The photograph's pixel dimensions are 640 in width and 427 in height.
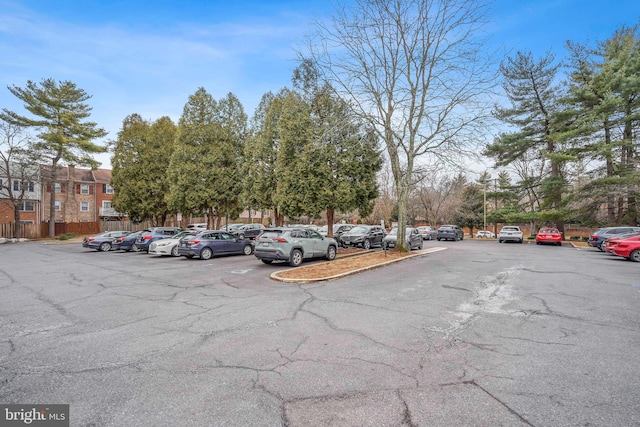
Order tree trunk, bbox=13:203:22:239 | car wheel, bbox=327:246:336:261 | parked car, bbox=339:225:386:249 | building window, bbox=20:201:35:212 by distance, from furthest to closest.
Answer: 1. building window, bbox=20:201:35:212
2. tree trunk, bbox=13:203:22:239
3. parked car, bbox=339:225:386:249
4. car wheel, bbox=327:246:336:261

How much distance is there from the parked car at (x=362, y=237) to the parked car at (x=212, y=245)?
6.37 m

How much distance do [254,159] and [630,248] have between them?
858 inches

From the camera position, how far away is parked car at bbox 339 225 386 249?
72.6ft

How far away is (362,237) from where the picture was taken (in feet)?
72.4

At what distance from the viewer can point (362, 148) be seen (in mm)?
20547

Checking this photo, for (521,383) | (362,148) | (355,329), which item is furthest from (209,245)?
(521,383)

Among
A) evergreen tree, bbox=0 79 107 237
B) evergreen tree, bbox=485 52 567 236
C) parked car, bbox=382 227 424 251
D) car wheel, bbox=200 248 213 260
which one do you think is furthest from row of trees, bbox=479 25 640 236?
evergreen tree, bbox=0 79 107 237

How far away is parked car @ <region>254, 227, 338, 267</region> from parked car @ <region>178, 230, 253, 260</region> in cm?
388

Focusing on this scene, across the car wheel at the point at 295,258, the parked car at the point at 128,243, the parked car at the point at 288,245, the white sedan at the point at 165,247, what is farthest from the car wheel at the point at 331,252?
the parked car at the point at 128,243

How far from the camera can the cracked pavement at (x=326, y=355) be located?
3.29m

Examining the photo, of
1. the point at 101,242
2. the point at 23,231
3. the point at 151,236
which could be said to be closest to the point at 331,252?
the point at 151,236

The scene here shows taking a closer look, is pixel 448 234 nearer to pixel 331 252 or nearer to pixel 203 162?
pixel 331 252

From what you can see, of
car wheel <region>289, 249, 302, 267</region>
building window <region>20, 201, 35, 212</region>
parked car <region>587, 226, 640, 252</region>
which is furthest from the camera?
building window <region>20, 201, 35, 212</region>

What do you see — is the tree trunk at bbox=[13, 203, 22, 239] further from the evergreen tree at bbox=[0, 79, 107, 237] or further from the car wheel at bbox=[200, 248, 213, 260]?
the car wheel at bbox=[200, 248, 213, 260]
